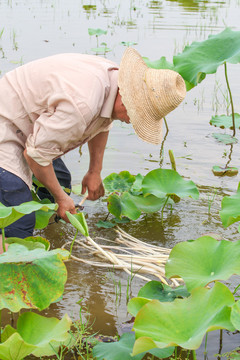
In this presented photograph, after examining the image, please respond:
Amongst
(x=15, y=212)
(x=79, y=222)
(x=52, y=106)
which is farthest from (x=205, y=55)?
(x=15, y=212)

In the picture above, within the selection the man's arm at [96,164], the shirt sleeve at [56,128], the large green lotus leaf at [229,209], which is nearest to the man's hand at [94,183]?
the man's arm at [96,164]

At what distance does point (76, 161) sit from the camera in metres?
4.00

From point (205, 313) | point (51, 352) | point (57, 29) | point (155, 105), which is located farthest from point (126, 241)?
point (57, 29)

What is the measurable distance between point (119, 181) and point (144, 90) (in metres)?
0.90

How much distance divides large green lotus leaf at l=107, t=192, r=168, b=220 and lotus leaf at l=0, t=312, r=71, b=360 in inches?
47.3

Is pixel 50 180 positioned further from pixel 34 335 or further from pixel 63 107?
pixel 34 335

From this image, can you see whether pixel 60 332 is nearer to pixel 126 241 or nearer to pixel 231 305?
pixel 231 305

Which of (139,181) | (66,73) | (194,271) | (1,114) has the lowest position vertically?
(139,181)

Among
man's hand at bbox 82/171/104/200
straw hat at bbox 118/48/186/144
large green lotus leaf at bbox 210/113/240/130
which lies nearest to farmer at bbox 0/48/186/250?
straw hat at bbox 118/48/186/144

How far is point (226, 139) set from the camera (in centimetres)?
447

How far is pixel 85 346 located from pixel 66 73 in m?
1.08

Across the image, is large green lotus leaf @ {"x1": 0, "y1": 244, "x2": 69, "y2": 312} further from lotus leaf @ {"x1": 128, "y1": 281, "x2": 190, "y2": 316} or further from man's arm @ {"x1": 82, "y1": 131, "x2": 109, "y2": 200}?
man's arm @ {"x1": 82, "y1": 131, "x2": 109, "y2": 200}

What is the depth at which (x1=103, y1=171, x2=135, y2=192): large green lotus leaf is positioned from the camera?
3100mm

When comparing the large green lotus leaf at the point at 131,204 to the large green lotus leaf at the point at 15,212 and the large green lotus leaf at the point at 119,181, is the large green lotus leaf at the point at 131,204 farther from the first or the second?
the large green lotus leaf at the point at 15,212
